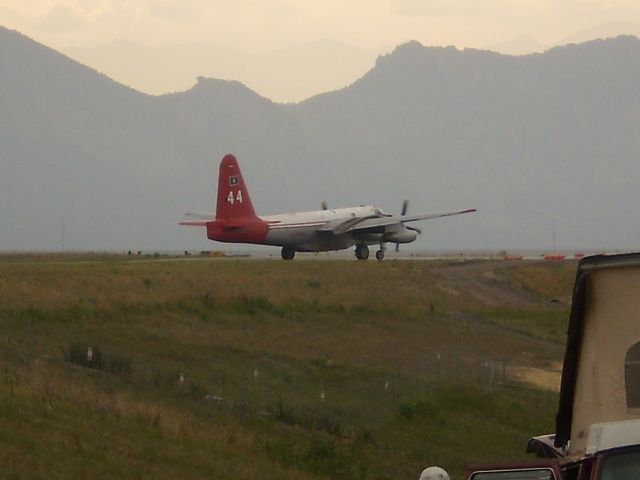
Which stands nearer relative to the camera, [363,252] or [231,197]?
[231,197]

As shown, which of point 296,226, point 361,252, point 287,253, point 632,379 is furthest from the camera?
point 361,252

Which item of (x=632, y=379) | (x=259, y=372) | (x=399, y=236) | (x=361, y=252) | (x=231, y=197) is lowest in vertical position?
(x=259, y=372)

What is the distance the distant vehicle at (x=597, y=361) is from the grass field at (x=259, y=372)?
7301mm

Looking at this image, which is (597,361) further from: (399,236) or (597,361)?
(399,236)

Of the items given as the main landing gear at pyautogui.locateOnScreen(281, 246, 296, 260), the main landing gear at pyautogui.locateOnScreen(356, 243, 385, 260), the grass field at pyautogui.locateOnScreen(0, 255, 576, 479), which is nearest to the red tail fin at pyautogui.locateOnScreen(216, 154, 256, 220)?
the grass field at pyautogui.locateOnScreen(0, 255, 576, 479)

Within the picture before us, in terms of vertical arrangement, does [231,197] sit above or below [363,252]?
above

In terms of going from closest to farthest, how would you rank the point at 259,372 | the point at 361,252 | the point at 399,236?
the point at 259,372
the point at 399,236
the point at 361,252

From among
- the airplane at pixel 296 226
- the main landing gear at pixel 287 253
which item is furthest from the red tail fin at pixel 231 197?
the main landing gear at pixel 287 253

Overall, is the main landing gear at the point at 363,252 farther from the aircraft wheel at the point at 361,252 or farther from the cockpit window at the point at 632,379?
the cockpit window at the point at 632,379

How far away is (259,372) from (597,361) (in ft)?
74.8

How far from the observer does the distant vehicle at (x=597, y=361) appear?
9.67m

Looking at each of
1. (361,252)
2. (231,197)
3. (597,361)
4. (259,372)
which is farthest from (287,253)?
(597,361)

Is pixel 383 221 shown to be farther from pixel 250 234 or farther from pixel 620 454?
pixel 620 454

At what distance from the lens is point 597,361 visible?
33.4 feet
